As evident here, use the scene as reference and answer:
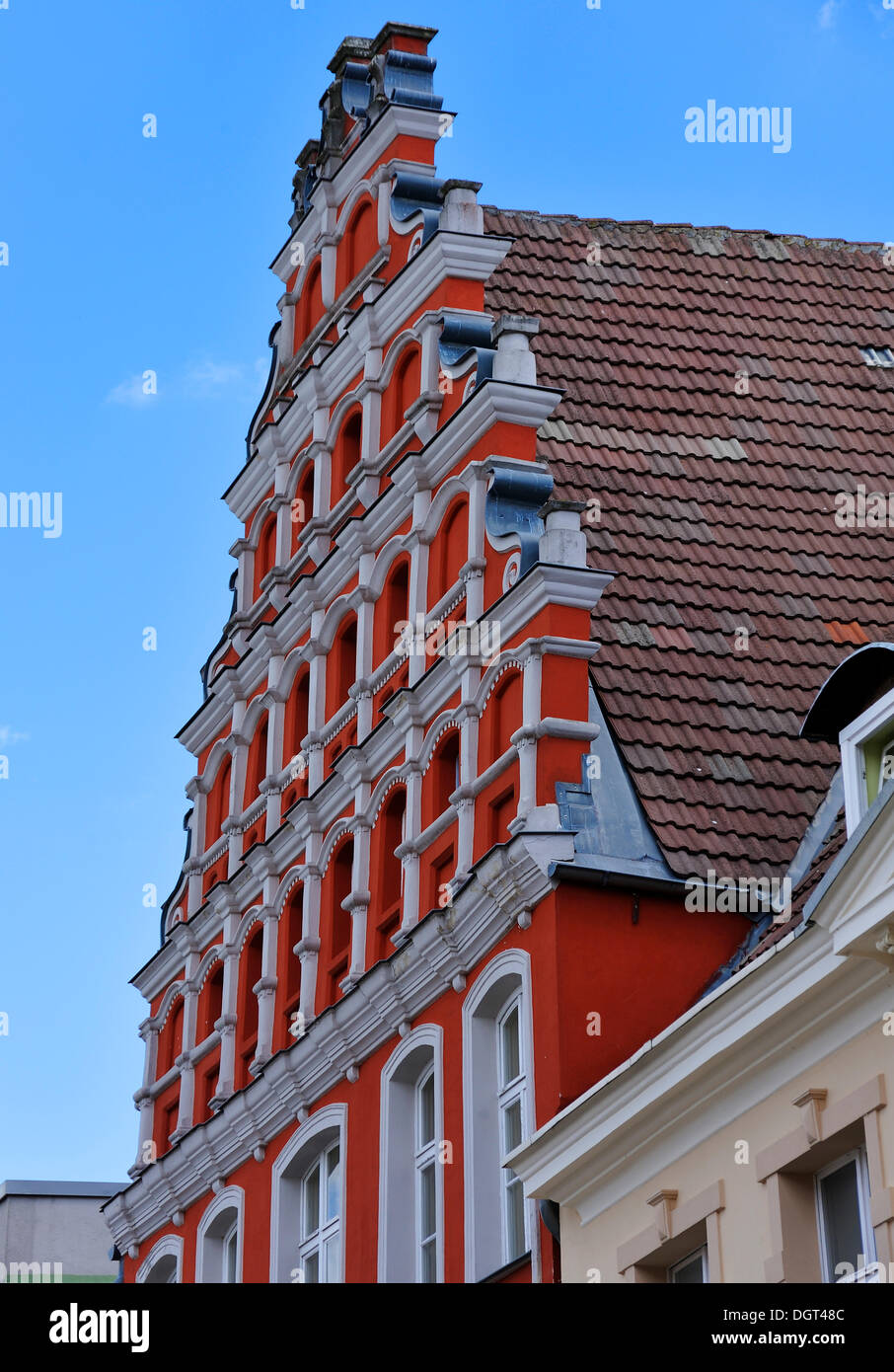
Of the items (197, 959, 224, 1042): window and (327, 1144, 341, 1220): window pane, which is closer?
(327, 1144, 341, 1220): window pane

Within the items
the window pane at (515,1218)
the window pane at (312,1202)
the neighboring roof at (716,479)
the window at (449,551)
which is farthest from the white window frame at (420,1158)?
the window at (449,551)

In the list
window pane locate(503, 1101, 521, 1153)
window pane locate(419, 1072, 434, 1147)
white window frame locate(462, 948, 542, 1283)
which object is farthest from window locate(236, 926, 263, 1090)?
window pane locate(503, 1101, 521, 1153)

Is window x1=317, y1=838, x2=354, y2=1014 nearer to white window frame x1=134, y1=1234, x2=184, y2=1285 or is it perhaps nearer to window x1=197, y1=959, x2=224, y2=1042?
window x1=197, y1=959, x2=224, y2=1042

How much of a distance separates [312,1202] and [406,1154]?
2.12m

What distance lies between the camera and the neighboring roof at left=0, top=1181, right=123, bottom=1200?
39062 mm

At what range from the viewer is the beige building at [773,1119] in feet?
50.1

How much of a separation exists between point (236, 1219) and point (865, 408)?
9.42 m

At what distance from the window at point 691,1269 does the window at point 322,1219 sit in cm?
523

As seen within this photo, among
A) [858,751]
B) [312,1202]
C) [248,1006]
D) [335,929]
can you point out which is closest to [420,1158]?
[312,1202]

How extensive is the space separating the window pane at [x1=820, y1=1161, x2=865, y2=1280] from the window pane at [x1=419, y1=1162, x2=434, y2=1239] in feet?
18.5

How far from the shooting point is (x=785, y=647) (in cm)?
2303

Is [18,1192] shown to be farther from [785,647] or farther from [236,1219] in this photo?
[785,647]
